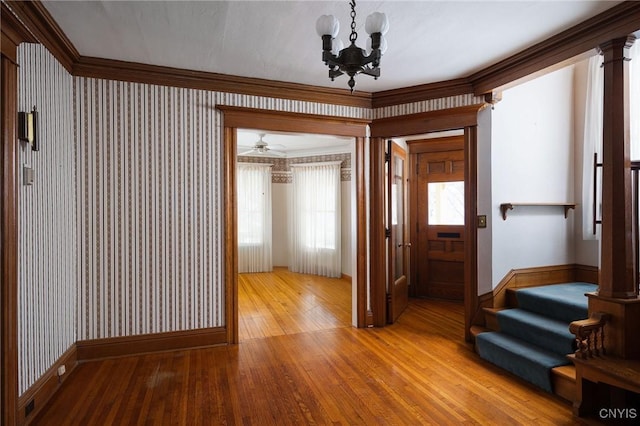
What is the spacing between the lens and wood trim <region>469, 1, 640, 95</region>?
7.86 feet

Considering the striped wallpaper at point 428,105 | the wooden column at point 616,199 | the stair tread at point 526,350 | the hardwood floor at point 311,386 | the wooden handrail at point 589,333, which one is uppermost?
the striped wallpaper at point 428,105

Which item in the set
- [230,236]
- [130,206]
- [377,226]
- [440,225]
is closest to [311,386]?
[230,236]

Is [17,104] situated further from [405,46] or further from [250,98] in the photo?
[405,46]

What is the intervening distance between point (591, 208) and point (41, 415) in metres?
5.16

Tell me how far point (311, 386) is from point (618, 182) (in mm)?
2679

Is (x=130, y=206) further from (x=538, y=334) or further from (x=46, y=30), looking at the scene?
(x=538, y=334)

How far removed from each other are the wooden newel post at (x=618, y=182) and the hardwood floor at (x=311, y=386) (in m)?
0.97

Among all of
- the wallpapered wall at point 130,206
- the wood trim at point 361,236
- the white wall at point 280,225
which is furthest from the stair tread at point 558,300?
the white wall at point 280,225

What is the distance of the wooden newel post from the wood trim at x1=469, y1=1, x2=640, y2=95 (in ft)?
0.32

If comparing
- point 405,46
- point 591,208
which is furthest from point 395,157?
point 591,208

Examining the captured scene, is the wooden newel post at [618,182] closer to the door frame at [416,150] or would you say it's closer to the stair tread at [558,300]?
the stair tread at [558,300]

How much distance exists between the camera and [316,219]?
24.2 feet

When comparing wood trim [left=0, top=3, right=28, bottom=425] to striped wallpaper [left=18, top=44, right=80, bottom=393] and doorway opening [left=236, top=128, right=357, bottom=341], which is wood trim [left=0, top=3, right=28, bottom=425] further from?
doorway opening [left=236, top=128, right=357, bottom=341]

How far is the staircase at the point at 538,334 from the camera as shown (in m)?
2.71
